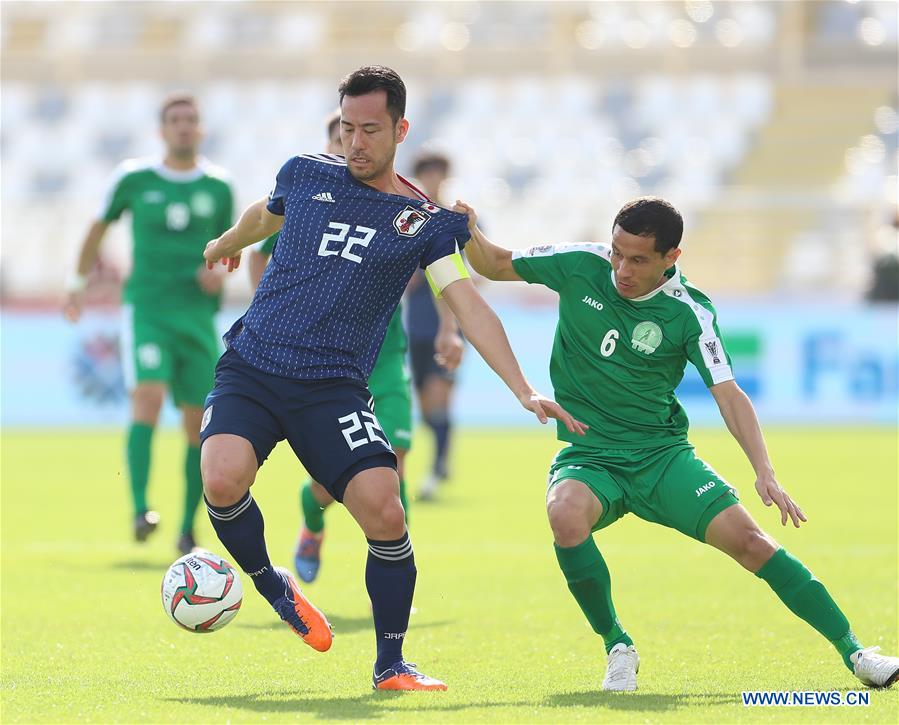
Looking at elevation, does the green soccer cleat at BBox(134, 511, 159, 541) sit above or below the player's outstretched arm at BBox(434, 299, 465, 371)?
below

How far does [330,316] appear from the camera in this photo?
547cm

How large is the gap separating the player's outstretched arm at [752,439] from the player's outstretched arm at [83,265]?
499cm

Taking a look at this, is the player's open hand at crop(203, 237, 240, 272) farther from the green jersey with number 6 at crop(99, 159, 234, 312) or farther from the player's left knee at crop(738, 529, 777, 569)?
the green jersey with number 6 at crop(99, 159, 234, 312)

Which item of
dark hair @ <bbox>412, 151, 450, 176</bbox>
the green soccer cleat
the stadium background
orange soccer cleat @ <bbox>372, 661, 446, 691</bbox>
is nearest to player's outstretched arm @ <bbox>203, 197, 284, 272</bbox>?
orange soccer cleat @ <bbox>372, 661, 446, 691</bbox>

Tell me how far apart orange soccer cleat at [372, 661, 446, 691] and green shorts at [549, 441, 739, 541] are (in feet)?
2.99

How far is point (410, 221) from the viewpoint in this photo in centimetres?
552

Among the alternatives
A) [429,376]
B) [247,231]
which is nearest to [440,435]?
[429,376]

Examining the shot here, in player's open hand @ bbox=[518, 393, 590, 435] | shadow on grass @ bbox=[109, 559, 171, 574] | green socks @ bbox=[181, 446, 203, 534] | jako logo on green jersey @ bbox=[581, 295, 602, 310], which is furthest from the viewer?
green socks @ bbox=[181, 446, 203, 534]

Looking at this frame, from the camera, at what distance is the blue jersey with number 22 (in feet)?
18.0

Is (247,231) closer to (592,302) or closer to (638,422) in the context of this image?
(592,302)

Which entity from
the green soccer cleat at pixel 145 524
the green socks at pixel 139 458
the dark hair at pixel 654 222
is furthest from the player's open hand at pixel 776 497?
the green socks at pixel 139 458

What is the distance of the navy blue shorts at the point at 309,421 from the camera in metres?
5.38

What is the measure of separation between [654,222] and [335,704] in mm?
2140

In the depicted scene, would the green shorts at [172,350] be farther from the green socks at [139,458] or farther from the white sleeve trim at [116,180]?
the white sleeve trim at [116,180]
